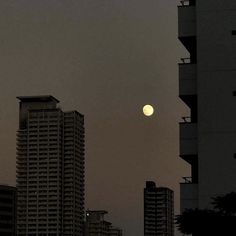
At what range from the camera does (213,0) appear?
4059 centimetres

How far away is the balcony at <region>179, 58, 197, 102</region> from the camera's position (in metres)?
40.8

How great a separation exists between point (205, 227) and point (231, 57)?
1493 cm

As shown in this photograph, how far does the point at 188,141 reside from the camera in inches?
1593

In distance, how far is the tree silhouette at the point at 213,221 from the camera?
26359 mm

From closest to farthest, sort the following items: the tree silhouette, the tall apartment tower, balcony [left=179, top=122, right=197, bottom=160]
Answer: the tree silhouette → the tall apartment tower → balcony [left=179, top=122, right=197, bottom=160]

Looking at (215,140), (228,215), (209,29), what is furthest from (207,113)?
(228,215)

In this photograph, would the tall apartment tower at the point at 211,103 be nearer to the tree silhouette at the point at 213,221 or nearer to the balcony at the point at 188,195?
the balcony at the point at 188,195

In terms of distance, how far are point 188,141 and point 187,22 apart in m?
6.02

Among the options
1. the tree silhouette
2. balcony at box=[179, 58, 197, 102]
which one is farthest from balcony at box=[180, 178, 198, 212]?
the tree silhouette

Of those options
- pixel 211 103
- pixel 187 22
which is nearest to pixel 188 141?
pixel 211 103

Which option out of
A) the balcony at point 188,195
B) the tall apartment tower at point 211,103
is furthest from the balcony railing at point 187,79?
the balcony at point 188,195

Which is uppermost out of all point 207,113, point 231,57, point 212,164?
point 231,57

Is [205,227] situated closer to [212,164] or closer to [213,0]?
[212,164]

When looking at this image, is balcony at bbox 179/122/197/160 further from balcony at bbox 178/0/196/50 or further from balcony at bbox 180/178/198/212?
balcony at bbox 178/0/196/50
